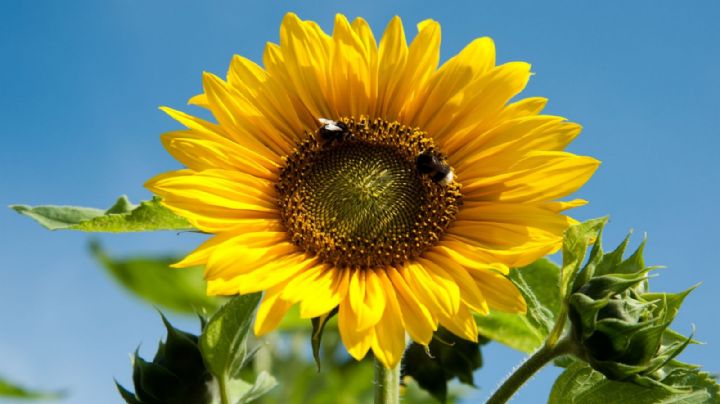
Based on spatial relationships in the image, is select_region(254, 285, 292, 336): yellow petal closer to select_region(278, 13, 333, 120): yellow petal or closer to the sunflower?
the sunflower

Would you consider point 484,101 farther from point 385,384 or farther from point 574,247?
point 385,384

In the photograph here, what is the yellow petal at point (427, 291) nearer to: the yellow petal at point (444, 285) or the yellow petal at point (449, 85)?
the yellow petal at point (444, 285)

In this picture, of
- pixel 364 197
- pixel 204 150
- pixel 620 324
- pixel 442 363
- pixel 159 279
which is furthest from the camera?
pixel 159 279

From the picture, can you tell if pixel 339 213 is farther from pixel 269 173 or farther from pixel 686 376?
pixel 686 376

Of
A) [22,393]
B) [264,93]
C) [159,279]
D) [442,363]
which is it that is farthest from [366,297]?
[159,279]

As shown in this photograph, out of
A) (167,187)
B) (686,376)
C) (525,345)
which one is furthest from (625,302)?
(167,187)

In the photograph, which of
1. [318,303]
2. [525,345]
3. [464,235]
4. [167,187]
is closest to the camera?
[318,303]

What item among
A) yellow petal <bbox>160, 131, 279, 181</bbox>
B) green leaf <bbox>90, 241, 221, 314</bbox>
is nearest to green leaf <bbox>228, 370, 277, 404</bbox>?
yellow petal <bbox>160, 131, 279, 181</bbox>
